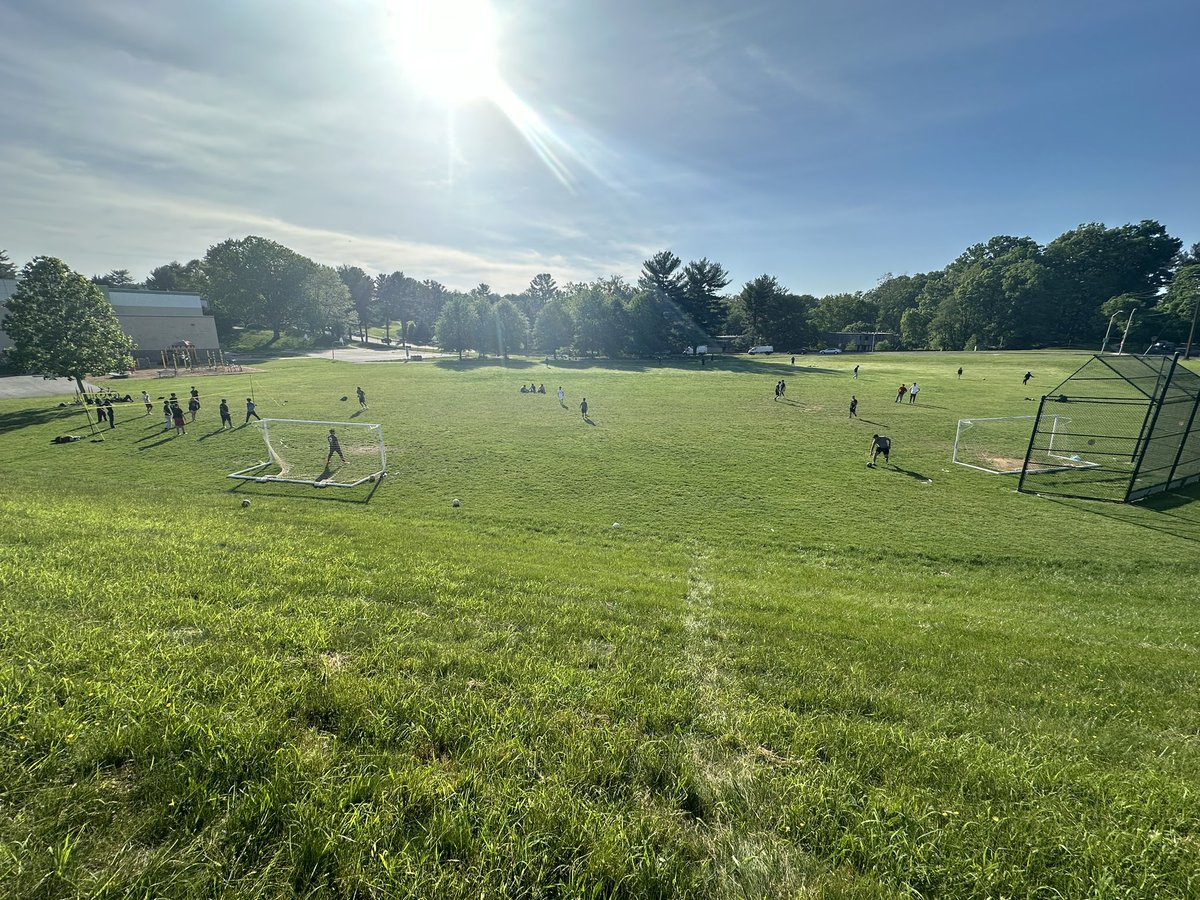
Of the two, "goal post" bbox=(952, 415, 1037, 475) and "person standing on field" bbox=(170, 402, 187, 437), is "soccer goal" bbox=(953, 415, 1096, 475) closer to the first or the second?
"goal post" bbox=(952, 415, 1037, 475)

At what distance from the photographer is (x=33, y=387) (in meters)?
45.4

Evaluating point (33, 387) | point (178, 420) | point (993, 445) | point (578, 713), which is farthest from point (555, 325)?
point (578, 713)

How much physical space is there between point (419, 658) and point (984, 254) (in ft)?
544

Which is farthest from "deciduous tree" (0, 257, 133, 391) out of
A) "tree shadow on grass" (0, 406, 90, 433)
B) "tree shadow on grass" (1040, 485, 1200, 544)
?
"tree shadow on grass" (1040, 485, 1200, 544)

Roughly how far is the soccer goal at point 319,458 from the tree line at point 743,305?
54052 millimetres

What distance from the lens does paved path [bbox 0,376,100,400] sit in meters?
43.2

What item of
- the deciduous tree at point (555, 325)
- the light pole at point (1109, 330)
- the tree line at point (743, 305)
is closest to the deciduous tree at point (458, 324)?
the tree line at point (743, 305)

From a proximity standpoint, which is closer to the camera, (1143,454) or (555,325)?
(1143,454)

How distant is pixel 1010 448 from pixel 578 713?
103 ft

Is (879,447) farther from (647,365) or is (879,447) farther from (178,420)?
(647,365)

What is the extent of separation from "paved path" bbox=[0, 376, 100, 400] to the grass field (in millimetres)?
46564

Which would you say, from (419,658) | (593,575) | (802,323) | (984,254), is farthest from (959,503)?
(984,254)

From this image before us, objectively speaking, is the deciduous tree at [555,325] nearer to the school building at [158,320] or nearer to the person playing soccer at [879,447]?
the school building at [158,320]

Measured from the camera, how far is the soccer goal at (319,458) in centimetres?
2073
